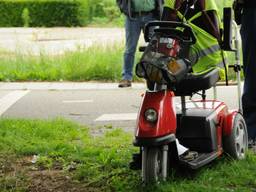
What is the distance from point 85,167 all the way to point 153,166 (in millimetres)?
966

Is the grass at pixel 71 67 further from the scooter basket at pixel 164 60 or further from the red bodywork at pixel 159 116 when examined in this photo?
the red bodywork at pixel 159 116

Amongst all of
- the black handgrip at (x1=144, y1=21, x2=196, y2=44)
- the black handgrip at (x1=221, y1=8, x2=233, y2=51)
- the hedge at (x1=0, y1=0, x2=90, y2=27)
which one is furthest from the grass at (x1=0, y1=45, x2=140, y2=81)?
the hedge at (x1=0, y1=0, x2=90, y2=27)

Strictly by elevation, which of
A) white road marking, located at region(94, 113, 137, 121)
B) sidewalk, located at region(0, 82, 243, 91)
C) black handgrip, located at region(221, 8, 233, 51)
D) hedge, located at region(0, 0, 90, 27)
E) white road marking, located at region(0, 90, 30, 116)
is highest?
black handgrip, located at region(221, 8, 233, 51)

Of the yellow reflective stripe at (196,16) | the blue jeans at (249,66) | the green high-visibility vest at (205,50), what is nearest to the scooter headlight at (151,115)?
the green high-visibility vest at (205,50)

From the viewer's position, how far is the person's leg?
10.6m

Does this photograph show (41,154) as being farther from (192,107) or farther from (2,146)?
(192,107)

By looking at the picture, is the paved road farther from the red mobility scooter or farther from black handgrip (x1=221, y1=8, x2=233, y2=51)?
black handgrip (x1=221, y1=8, x2=233, y2=51)

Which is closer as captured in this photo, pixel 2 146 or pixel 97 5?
pixel 2 146

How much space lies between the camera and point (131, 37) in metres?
10.8

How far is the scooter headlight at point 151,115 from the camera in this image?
16.6 ft

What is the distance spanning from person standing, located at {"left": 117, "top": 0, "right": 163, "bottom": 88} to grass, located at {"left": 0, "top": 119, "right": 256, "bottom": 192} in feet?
11.0

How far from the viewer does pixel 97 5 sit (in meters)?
29.2

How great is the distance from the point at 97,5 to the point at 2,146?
22836 millimetres

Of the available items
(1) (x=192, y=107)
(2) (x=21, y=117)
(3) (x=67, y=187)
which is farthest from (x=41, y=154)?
(2) (x=21, y=117)
